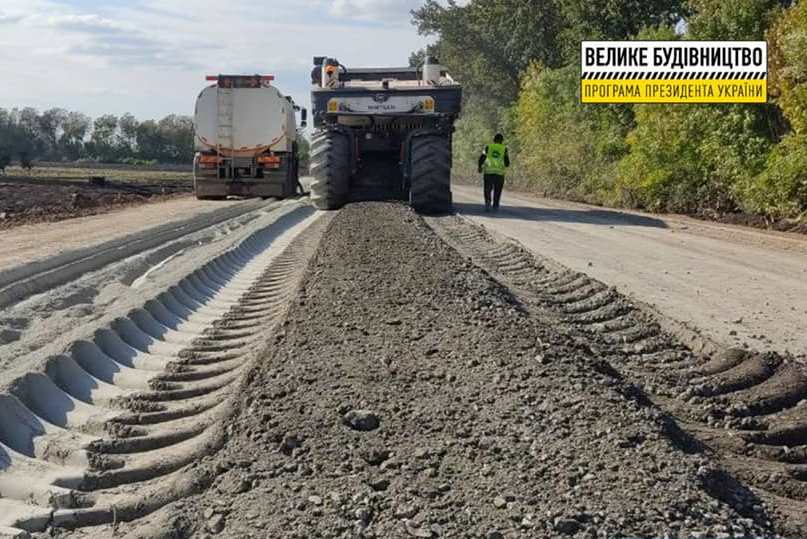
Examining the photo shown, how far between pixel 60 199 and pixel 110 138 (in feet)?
233

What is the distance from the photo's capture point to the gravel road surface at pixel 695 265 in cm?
792

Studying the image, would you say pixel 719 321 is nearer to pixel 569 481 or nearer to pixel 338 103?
pixel 569 481

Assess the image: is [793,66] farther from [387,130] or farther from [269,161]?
[269,161]

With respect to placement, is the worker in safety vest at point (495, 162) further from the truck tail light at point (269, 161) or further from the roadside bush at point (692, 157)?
the truck tail light at point (269, 161)

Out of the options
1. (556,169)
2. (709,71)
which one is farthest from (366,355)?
(556,169)

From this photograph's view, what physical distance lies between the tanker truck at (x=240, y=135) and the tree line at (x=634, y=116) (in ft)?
29.5

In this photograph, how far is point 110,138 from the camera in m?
92.0

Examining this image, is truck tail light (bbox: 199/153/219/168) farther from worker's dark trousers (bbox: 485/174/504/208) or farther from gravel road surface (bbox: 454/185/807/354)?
gravel road surface (bbox: 454/185/807/354)

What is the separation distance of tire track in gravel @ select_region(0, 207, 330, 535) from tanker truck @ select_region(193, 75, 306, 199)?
15.6 m

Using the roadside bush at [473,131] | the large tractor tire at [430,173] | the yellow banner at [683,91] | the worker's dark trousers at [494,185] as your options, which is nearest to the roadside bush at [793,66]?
the yellow banner at [683,91]

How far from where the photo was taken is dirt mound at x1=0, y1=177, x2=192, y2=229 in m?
19.5

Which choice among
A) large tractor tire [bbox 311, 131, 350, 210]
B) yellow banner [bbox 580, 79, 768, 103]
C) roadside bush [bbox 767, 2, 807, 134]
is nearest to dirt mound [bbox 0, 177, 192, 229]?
large tractor tire [bbox 311, 131, 350, 210]

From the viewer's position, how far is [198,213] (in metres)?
20.7

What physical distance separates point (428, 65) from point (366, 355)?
13769 mm
